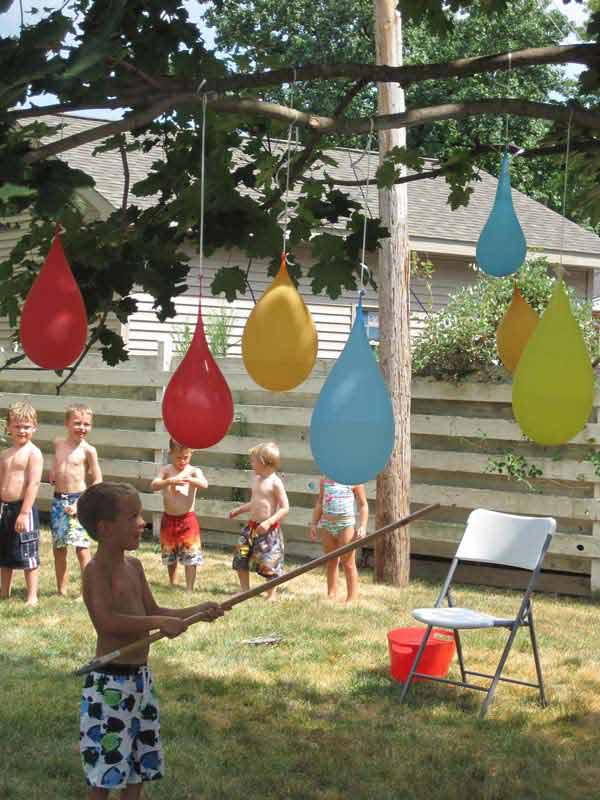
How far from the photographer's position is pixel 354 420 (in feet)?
8.17

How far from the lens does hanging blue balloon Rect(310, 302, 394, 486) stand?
250 centimetres

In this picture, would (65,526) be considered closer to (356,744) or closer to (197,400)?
(356,744)

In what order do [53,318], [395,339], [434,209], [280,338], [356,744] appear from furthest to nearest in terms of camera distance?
[434,209], [395,339], [356,744], [53,318], [280,338]

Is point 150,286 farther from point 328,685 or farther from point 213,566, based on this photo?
point 213,566

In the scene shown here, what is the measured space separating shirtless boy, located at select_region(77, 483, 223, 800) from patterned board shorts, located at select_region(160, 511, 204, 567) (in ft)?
12.9

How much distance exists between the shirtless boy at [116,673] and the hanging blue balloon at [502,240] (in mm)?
1319

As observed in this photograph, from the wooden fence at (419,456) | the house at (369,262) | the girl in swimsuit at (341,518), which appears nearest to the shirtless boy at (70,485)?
the girl in swimsuit at (341,518)

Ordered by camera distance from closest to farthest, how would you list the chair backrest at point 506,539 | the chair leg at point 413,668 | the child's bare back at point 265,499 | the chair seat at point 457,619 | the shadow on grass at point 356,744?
the shadow on grass at point 356,744
the chair seat at point 457,619
the chair leg at point 413,668
the chair backrest at point 506,539
the child's bare back at point 265,499

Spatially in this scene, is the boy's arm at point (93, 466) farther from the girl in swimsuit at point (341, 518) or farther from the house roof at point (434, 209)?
the house roof at point (434, 209)

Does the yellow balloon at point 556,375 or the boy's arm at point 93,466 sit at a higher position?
the yellow balloon at point 556,375

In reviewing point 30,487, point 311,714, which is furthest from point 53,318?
point 30,487

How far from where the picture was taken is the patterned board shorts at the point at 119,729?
A: 3.50 meters

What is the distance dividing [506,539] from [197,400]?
10.5 ft

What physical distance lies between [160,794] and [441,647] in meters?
1.92
